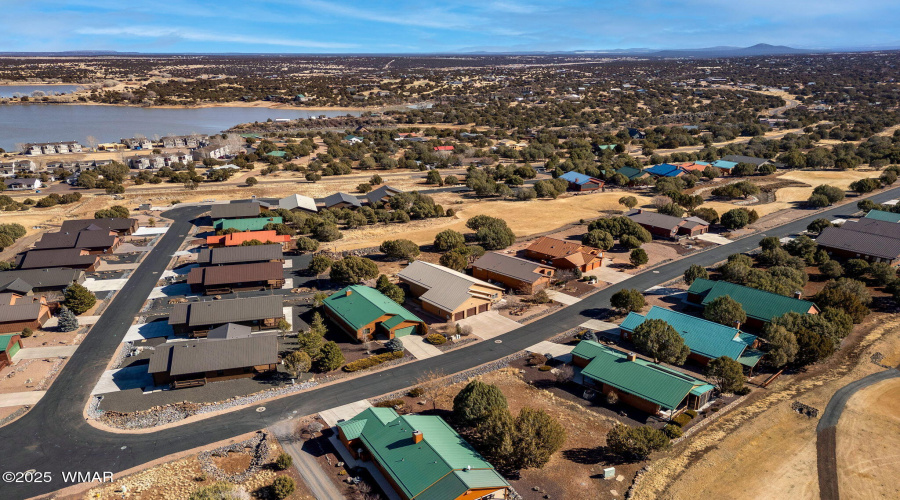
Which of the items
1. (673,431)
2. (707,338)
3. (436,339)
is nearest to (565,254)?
(707,338)

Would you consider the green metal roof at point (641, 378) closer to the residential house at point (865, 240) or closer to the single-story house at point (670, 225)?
the single-story house at point (670, 225)

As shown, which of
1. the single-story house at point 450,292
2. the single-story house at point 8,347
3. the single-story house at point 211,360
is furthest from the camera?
the single-story house at point 450,292

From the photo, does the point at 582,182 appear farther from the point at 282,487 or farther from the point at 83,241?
the point at 282,487

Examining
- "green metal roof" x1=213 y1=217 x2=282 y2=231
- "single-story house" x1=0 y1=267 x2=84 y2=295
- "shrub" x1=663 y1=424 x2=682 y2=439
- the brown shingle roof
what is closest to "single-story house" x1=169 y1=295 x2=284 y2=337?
the brown shingle roof

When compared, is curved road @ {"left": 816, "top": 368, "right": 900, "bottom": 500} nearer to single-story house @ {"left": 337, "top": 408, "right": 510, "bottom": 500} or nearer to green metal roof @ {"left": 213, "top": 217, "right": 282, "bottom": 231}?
single-story house @ {"left": 337, "top": 408, "right": 510, "bottom": 500}

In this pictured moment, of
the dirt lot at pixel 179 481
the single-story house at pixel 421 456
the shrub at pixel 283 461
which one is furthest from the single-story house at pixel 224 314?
the shrub at pixel 283 461

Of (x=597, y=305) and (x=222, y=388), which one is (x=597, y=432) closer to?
(x=597, y=305)
